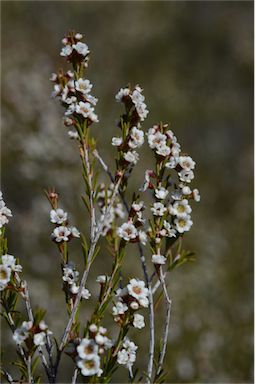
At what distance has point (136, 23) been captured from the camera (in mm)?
12102

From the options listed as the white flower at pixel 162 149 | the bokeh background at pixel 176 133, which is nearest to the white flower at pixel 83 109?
the white flower at pixel 162 149

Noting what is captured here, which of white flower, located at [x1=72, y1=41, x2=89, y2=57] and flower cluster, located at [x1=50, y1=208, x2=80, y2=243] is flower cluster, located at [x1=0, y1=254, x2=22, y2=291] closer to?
flower cluster, located at [x1=50, y1=208, x2=80, y2=243]

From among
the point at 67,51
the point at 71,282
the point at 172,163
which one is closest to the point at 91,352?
the point at 71,282

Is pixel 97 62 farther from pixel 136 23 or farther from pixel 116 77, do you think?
pixel 136 23

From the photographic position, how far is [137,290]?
4.88ft

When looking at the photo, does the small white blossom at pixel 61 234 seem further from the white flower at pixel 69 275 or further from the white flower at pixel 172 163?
the white flower at pixel 172 163

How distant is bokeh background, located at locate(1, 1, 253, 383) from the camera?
5.41 m

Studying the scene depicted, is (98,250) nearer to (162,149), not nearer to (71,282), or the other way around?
(71,282)

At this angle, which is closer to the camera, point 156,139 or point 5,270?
point 5,270

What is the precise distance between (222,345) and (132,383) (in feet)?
12.0

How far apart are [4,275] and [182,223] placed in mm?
516

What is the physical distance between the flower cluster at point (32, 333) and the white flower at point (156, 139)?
61 cm

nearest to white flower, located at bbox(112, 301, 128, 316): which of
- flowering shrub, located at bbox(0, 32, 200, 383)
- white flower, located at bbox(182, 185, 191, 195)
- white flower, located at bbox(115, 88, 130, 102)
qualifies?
flowering shrub, located at bbox(0, 32, 200, 383)

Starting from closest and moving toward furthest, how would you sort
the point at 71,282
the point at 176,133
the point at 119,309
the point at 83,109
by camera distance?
the point at 119,309
the point at 71,282
the point at 83,109
the point at 176,133
